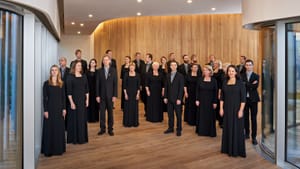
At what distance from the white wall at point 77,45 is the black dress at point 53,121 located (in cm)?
1556

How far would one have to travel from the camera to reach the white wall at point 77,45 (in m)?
21.7

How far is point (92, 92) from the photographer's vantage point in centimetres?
927

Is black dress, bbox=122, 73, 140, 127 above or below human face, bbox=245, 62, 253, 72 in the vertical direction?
below

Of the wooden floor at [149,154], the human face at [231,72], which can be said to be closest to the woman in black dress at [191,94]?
the wooden floor at [149,154]

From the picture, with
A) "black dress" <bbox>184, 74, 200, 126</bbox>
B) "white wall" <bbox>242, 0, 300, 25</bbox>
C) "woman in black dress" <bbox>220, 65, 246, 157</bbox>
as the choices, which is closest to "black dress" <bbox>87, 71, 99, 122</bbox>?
"black dress" <bbox>184, 74, 200, 126</bbox>

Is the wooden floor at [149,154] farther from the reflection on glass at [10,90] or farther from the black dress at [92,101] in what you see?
the black dress at [92,101]

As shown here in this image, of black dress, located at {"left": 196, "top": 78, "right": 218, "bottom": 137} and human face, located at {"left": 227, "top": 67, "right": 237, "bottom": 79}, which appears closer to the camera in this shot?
human face, located at {"left": 227, "top": 67, "right": 237, "bottom": 79}

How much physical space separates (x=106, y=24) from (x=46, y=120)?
36.4 feet

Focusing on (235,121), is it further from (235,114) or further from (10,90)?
(10,90)

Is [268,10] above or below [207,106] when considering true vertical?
above

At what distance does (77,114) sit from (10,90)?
2483mm

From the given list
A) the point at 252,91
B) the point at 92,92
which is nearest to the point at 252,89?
the point at 252,91

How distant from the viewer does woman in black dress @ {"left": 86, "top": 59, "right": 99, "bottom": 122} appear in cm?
920

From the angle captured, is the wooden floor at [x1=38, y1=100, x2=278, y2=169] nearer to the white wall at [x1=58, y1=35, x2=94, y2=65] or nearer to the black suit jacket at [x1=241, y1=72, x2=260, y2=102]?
the black suit jacket at [x1=241, y1=72, x2=260, y2=102]
